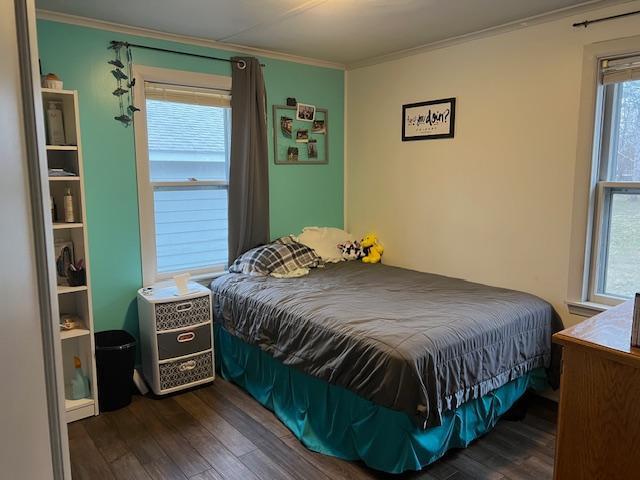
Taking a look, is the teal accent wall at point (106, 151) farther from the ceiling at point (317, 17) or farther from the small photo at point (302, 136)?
the small photo at point (302, 136)

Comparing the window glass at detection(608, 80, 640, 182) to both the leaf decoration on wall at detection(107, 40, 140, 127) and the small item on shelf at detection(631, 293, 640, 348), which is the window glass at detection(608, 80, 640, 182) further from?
the leaf decoration on wall at detection(107, 40, 140, 127)

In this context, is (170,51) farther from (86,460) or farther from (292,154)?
(86,460)

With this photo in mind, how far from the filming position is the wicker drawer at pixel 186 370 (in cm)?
300

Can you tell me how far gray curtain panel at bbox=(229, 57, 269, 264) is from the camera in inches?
138

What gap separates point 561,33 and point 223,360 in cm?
298

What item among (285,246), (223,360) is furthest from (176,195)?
(223,360)

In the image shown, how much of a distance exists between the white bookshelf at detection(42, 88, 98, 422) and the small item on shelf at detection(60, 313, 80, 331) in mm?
23

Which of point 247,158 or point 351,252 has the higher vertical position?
point 247,158

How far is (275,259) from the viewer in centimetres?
347

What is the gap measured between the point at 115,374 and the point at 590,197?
2.98 m

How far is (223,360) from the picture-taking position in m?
3.36

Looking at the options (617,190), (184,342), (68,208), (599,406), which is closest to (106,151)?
(68,208)

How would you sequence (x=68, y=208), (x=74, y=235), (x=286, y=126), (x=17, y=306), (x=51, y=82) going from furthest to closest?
(x=286, y=126), (x=74, y=235), (x=68, y=208), (x=51, y=82), (x=17, y=306)

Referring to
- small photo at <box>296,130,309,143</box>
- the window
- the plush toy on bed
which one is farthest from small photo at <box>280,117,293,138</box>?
the window
